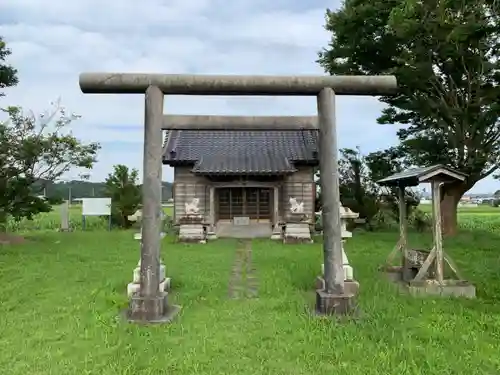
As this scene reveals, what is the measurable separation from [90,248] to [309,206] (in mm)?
8271

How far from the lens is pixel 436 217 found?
6.55 metres

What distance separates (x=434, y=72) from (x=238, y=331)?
42.8 feet

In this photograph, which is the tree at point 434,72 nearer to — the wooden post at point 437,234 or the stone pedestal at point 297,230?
the stone pedestal at point 297,230

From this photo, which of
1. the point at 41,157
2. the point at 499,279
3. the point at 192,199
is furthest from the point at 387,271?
the point at 41,157

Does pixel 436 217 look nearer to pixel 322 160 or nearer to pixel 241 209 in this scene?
pixel 322 160

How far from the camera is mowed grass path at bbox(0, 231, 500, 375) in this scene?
149 inches

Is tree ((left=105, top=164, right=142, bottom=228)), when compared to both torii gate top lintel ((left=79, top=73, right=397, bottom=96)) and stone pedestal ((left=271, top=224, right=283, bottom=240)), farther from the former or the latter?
torii gate top lintel ((left=79, top=73, right=397, bottom=96))

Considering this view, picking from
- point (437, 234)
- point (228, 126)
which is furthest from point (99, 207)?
point (437, 234)

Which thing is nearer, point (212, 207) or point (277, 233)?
point (277, 233)

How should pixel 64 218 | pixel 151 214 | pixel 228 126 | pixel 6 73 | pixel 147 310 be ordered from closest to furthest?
pixel 147 310 → pixel 151 214 → pixel 228 126 → pixel 6 73 → pixel 64 218

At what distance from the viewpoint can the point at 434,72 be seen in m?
14.6

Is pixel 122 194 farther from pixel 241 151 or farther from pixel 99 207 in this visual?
pixel 241 151

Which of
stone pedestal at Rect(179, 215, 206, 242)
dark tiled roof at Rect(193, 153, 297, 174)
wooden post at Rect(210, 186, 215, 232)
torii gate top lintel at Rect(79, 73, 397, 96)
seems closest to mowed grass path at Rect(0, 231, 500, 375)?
torii gate top lintel at Rect(79, 73, 397, 96)

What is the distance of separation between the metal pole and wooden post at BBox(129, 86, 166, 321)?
2.14 m
